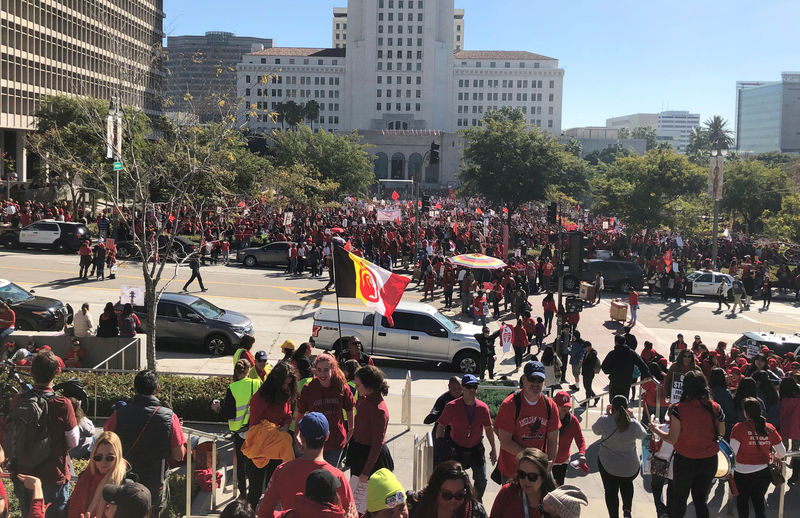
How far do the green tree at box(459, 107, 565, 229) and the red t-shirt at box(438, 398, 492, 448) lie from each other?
46.8 metres

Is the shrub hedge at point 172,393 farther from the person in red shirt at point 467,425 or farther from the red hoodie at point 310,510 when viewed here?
the red hoodie at point 310,510

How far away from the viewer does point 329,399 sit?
746cm

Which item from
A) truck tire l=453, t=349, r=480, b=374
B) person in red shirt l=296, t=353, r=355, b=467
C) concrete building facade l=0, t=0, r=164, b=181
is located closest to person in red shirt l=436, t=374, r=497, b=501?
person in red shirt l=296, t=353, r=355, b=467

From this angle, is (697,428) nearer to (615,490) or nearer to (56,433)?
(615,490)

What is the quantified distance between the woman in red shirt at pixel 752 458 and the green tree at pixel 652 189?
38246 mm

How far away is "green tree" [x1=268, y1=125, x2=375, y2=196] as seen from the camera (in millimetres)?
60312

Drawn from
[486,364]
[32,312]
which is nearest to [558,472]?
[486,364]

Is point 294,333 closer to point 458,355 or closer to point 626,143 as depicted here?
point 458,355

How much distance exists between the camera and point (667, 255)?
3253 centimetres

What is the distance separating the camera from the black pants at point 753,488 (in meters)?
7.89

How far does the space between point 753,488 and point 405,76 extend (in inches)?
5868

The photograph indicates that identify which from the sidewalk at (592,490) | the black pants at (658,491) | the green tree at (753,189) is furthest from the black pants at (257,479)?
the green tree at (753,189)

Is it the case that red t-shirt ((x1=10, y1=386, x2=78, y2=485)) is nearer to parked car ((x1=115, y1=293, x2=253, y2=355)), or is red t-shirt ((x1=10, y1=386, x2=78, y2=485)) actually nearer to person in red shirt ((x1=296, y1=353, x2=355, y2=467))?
person in red shirt ((x1=296, y1=353, x2=355, y2=467))

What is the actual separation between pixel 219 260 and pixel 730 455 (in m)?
29.3
